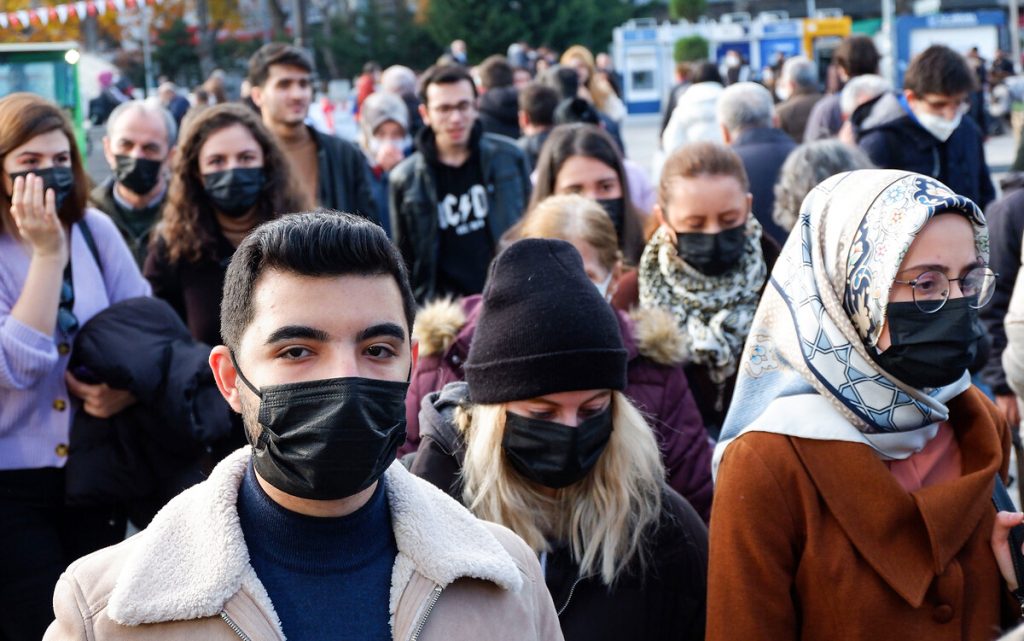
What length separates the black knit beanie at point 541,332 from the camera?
3.25 meters

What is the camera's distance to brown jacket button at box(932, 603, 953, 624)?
2850mm

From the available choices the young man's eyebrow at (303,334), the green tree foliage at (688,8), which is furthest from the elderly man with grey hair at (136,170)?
the green tree foliage at (688,8)

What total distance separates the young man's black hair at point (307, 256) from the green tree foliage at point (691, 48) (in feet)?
105

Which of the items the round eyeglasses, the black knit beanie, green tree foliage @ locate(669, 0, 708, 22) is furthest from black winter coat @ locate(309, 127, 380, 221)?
green tree foliage @ locate(669, 0, 708, 22)

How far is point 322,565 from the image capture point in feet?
7.43

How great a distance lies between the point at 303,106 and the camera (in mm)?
6969

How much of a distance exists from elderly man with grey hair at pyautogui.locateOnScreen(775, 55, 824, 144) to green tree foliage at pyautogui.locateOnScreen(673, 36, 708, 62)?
71.9 ft

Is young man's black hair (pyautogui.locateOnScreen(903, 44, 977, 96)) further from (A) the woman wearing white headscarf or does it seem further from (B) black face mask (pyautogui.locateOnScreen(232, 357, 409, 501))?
(B) black face mask (pyautogui.locateOnScreen(232, 357, 409, 501))

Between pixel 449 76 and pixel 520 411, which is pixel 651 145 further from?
pixel 520 411

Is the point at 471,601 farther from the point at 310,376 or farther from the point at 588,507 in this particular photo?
the point at 588,507

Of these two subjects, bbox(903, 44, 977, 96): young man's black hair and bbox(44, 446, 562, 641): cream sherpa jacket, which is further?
bbox(903, 44, 977, 96): young man's black hair

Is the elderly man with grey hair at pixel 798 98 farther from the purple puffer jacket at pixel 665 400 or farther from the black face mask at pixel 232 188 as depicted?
the purple puffer jacket at pixel 665 400

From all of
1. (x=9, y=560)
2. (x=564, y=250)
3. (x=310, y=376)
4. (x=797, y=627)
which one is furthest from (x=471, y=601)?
(x=9, y=560)

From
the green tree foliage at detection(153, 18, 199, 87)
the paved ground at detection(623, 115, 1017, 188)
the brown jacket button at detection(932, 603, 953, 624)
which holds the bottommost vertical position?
the paved ground at detection(623, 115, 1017, 188)
